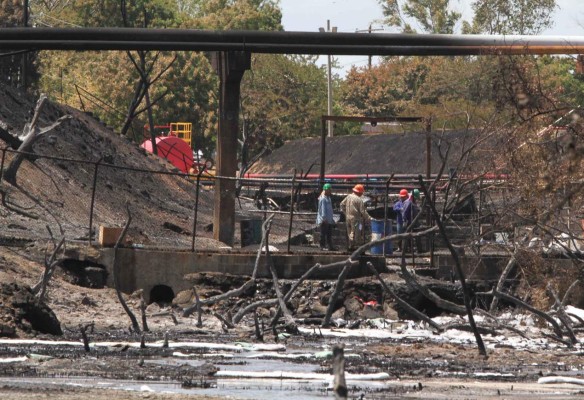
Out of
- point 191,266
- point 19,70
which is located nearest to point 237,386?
point 191,266

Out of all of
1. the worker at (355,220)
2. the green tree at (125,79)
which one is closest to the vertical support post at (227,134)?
the worker at (355,220)

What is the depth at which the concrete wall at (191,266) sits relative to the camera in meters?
25.4

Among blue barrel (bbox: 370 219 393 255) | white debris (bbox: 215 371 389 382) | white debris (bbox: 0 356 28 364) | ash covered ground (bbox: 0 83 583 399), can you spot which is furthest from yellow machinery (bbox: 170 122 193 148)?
white debris (bbox: 215 371 389 382)

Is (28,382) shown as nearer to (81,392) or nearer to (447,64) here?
(81,392)

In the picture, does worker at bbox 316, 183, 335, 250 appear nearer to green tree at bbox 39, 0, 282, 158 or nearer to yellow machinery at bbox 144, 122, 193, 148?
yellow machinery at bbox 144, 122, 193, 148

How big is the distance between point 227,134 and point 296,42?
2588mm

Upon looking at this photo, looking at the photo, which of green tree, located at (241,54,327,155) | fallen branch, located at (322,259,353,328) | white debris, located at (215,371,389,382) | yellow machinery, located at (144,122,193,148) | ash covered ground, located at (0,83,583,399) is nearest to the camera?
ash covered ground, located at (0,83,583,399)

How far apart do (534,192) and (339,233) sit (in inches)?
365

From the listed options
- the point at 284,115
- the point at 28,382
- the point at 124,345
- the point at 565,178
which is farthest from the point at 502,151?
the point at 284,115

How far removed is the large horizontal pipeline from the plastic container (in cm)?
355

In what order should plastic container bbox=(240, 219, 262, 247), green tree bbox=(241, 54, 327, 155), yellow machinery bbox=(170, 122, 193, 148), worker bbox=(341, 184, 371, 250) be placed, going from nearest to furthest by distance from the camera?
1. worker bbox=(341, 184, 371, 250)
2. plastic container bbox=(240, 219, 262, 247)
3. yellow machinery bbox=(170, 122, 193, 148)
4. green tree bbox=(241, 54, 327, 155)

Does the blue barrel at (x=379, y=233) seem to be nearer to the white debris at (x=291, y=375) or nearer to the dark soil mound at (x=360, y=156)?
the white debris at (x=291, y=375)

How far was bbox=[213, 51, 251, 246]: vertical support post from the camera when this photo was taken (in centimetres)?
2878

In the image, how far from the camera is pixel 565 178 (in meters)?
19.1
